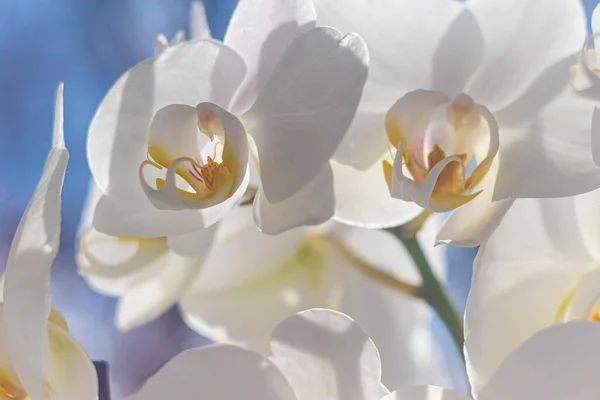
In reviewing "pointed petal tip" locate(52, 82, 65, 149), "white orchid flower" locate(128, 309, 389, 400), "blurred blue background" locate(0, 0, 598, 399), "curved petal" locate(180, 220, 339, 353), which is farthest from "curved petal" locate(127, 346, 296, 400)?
"blurred blue background" locate(0, 0, 598, 399)

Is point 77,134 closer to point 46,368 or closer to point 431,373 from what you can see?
point 431,373

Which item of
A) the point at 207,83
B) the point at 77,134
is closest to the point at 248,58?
the point at 207,83

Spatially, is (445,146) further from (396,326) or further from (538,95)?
(396,326)

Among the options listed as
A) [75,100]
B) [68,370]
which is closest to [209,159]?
[68,370]

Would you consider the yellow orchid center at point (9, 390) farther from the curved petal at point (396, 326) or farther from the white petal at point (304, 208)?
the curved petal at point (396, 326)

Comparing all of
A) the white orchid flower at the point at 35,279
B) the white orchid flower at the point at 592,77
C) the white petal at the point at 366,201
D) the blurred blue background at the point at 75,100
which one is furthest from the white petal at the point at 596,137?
the blurred blue background at the point at 75,100

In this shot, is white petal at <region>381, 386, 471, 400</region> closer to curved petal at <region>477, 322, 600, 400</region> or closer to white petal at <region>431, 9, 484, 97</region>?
curved petal at <region>477, 322, 600, 400</region>
